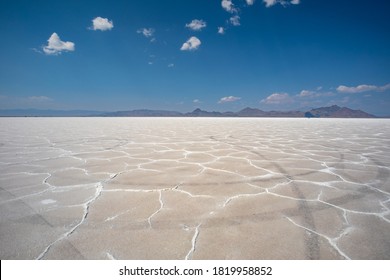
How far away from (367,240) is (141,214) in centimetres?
169

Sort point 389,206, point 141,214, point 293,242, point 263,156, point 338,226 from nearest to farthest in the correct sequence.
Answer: point 293,242 → point 338,226 → point 141,214 → point 389,206 → point 263,156

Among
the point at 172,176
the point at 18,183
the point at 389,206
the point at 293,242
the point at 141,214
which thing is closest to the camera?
the point at 293,242

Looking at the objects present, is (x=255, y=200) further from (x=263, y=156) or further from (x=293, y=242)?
(x=263, y=156)

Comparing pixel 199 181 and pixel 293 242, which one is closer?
pixel 293 242

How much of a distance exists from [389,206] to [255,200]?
1.22 m

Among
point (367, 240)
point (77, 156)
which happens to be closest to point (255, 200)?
point (367, 240)

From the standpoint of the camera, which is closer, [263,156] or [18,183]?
[18,183]

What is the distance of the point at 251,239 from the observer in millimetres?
1548

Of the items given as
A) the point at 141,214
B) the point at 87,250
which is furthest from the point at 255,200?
the point at 87,250

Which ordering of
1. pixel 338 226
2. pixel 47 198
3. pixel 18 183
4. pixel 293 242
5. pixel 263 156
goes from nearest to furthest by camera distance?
pixel 293 242, pixel 338 226, pixel 47 198, pixel 18 183, pixel 263 156

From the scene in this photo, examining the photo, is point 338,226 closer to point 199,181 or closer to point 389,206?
point 389,206

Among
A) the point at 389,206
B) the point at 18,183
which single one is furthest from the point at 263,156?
the point at 18,183

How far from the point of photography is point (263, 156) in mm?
4211
